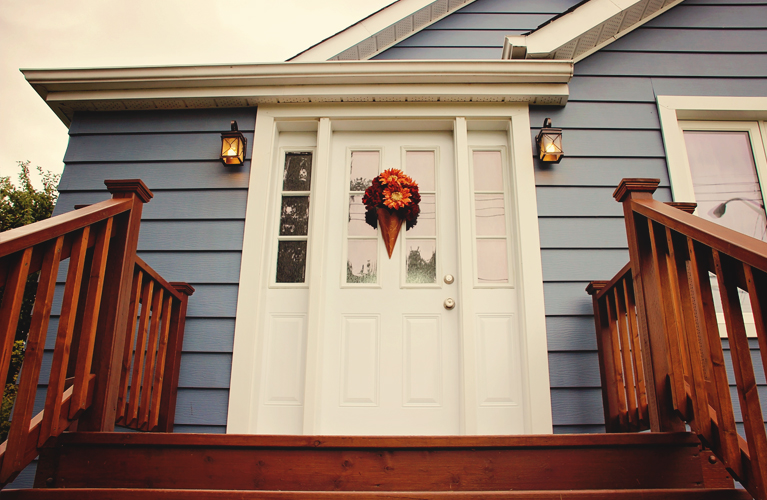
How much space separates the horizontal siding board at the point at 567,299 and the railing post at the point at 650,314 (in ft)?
3.14

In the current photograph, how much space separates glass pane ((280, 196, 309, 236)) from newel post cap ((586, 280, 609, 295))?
1.60 metres

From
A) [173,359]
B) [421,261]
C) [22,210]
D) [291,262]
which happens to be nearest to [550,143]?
[421,261]

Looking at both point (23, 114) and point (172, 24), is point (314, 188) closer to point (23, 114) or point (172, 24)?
point (172, 24)

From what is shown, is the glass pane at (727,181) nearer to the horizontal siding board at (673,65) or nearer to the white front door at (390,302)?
the horizontal siding board at (673,65)

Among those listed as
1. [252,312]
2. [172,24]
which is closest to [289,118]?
[252,312]

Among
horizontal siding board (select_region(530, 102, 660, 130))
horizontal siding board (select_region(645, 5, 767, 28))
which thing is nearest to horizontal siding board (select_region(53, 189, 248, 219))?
horizontal siding board (select_region(530, 102, 660, 130))

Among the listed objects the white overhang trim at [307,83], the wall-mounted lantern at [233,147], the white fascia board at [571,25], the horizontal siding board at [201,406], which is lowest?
the horizontal siding board at [201,406]

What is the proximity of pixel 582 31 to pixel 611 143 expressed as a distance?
72cm

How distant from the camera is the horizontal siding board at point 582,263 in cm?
272

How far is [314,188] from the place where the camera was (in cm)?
294

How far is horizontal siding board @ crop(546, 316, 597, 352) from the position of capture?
103 inches

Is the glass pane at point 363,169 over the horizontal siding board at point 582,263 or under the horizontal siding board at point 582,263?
over

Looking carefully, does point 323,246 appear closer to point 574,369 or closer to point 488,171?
point 488,171

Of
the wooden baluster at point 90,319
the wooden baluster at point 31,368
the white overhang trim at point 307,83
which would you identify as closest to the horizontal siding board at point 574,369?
the white overhang trim at point 307,83
